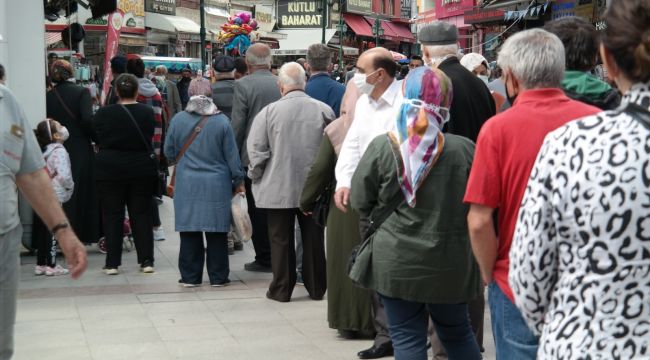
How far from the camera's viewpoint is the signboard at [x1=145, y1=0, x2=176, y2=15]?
3828cm

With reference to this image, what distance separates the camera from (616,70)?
2.65 meters

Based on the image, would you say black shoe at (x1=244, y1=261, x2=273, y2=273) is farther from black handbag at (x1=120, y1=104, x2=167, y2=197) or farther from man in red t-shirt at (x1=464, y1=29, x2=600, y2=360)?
man in red t-shirt at (x1=464, y1=29, x2=600, y2=360)

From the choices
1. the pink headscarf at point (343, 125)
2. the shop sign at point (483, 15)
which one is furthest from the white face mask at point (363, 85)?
the shop sign at point (483, 15)

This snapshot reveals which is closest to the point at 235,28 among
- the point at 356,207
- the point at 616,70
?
the point at 356,207

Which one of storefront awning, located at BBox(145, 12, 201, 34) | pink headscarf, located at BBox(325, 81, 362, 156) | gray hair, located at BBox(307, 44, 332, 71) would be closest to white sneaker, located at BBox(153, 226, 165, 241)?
gray hair, located at BBox(307, 44, 332, 71)

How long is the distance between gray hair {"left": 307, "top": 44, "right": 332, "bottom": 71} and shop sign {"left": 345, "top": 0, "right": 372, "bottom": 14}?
54.0 meters

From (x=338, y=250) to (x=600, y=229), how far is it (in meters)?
4.12

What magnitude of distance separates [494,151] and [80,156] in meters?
6.95

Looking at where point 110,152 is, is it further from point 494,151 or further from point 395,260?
point 494,151

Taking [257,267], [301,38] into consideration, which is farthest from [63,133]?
[301,38]

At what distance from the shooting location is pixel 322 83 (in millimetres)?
9047

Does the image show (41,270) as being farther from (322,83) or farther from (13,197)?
(13,197)

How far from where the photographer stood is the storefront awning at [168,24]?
125 ft

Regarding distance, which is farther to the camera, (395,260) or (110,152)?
(110,152)
